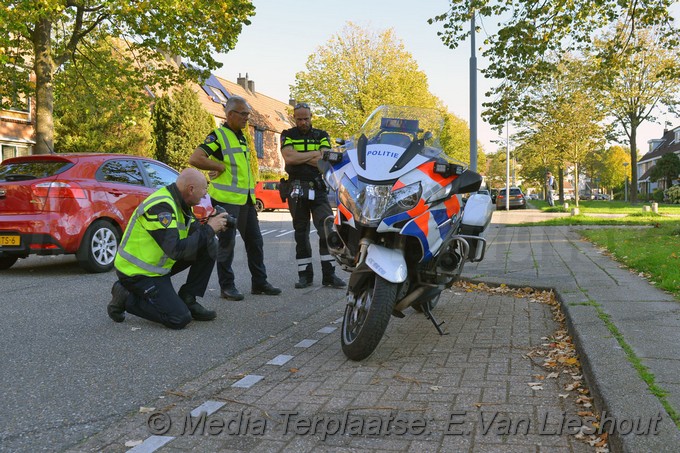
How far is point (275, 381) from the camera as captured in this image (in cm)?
374

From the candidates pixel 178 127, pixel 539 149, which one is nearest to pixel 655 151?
pixel 539 149

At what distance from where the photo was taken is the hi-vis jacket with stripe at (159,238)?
16.1 ft

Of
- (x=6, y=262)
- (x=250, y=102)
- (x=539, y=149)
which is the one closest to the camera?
(x=6, y=262)

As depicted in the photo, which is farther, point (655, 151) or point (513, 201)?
point (655, 151)

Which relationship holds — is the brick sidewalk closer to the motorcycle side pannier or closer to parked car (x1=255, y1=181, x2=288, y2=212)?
the motorcycle side pannier

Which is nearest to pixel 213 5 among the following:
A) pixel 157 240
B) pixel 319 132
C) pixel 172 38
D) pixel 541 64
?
pixel 172 38

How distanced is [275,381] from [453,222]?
1.72 meters

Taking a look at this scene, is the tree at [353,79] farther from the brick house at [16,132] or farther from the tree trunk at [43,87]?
the tree trunk at [43,87]

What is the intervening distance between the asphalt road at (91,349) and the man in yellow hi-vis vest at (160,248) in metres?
0.17

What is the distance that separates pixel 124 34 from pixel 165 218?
16182mm

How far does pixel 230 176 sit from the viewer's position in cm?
642

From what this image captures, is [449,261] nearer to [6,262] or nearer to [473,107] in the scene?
[6,262]

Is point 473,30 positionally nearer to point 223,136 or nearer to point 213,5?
point 213,5

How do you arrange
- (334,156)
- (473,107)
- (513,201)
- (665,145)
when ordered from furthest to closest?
(665,145)
(513,201)
(473,107)
(334,156)
